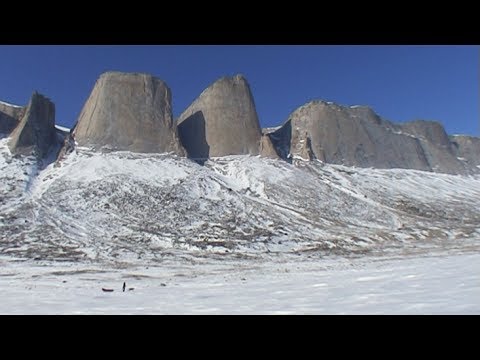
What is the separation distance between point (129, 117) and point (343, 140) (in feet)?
184

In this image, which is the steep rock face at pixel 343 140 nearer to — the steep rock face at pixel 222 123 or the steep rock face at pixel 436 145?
the steep rock face at pixel 436 145

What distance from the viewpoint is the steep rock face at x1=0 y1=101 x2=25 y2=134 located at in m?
74.8

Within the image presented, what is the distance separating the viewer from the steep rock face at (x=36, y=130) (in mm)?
68731

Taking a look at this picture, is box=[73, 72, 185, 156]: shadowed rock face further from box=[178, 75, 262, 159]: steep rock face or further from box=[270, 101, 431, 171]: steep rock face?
box=[270, 101, 431, 171]: steep rock face

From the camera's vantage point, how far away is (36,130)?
72.6 m

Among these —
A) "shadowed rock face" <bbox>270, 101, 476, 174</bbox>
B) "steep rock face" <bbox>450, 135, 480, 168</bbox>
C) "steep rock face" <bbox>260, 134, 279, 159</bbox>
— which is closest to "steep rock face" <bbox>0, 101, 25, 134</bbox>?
"steep rock face" <bbox>260, 134, 279, 159</bbox>

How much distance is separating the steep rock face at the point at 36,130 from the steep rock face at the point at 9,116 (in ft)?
6.47

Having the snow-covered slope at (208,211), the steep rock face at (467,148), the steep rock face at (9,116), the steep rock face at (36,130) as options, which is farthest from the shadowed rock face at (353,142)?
the steep rock face at (9,116)

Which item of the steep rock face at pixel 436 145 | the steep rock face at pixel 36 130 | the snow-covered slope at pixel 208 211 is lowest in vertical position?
the snow-covered slope at pixel 208 211

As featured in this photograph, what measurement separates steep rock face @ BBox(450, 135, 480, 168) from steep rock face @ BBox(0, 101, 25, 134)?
13145cm

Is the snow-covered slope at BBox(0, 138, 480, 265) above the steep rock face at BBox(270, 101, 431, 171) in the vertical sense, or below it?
below

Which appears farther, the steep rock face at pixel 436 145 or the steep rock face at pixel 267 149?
the steep rock face at pixel 436 145

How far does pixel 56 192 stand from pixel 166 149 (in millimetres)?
27806
